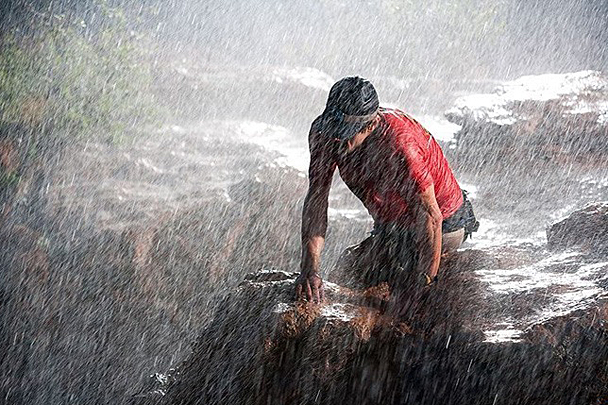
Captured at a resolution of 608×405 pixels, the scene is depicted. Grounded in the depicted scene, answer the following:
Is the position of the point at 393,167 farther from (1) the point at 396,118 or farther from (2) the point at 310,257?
(2) the point at 310,257

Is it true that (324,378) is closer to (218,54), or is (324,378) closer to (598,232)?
(598,232)

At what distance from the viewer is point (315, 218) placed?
3.08m

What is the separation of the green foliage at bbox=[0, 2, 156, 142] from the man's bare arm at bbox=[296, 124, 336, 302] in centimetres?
995

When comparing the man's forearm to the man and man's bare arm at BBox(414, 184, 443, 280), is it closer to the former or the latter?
the man

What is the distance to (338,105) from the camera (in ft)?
9.32

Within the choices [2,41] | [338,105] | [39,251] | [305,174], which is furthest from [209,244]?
[338,105]

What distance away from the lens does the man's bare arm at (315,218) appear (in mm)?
2996

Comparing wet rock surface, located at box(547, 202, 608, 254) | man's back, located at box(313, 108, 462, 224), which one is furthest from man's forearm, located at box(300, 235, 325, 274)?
wet rock surface, located at box(547, 202, 608, 254)

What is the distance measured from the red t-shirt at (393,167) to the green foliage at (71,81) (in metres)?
10.1

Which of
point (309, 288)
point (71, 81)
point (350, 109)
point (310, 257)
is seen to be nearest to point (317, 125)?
point (350, 109)

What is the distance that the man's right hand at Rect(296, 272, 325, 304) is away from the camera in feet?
9.86

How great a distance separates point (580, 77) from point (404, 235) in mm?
7896

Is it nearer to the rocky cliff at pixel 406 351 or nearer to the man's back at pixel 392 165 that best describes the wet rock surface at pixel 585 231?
the rocky cliff at pixel 406 351

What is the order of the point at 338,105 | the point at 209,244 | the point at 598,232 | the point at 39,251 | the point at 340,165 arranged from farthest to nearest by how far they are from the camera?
the point at 39,251, the point at 209,244, the point at 598,232, the point at 340,165, the point at 338,105
